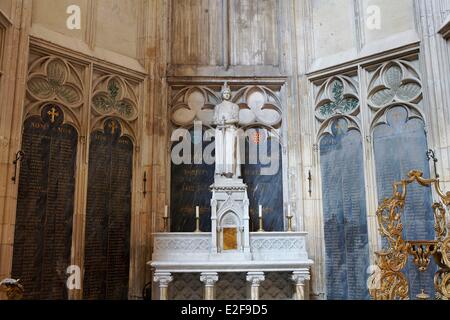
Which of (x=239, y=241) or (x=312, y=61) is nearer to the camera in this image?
(x=239, y=241)

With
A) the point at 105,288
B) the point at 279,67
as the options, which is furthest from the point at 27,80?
the point at 279,67

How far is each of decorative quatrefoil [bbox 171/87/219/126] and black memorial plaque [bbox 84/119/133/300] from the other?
145cm

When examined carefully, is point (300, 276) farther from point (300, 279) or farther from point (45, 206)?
point (45, 206)

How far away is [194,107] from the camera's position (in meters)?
9.66

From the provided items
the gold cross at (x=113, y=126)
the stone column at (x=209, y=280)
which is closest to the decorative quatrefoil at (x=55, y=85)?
the gold cross at (x=113, y=126)

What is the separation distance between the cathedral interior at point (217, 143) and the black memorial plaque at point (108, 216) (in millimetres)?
27

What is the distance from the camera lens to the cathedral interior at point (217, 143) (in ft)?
23.7

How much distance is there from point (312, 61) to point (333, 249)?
3.95 metres

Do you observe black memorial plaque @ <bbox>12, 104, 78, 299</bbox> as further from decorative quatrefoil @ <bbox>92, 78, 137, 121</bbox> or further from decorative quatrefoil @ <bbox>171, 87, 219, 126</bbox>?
decorative quatrefoil @ <bbox>171, 87, 219, 126</bbox>

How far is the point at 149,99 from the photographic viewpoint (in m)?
9.07

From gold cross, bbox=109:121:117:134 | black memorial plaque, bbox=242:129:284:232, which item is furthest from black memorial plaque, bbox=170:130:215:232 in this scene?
gold cross, bbox=109:121:117:134
